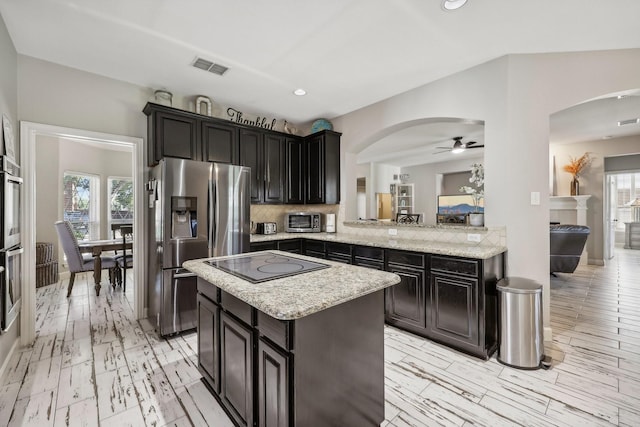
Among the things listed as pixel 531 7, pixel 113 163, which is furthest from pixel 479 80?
pixel 113 163

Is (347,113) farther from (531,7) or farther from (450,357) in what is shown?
(450,357)

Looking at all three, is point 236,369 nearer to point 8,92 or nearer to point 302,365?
point 302,365

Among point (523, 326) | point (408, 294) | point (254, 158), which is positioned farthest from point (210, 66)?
point (523, 326)

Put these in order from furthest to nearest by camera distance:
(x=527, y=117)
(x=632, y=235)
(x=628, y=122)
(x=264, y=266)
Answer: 1. (x=632, y=235)
2. (x=628, y=122)
3. (x=527, y=117)
4. (x=264, y=266)

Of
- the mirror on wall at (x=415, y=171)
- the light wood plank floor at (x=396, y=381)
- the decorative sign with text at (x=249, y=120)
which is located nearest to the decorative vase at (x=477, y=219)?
the light wood plank floor at (x=396, y=381)

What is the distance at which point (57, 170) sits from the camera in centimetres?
524

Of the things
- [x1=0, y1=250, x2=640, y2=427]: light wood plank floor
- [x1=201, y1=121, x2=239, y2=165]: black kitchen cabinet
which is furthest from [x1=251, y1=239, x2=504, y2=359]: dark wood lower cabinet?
[x1=201, y1=121, x2=239, y2=165]: black kitchen cabinet

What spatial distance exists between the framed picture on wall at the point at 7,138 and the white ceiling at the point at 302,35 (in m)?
0.77

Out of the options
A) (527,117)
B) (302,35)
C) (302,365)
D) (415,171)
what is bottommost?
(302,365)

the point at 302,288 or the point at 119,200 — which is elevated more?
the point at 119,200

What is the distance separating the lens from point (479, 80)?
280 cm

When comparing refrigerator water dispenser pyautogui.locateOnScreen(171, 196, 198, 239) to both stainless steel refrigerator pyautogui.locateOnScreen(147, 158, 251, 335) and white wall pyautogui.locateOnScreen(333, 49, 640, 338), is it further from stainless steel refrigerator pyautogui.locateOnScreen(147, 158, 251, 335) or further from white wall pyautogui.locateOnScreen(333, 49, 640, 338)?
white wall pyautogui.locateOnScreen(333, 49, 640, 338)

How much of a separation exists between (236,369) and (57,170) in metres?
6.03

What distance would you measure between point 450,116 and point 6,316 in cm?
429
